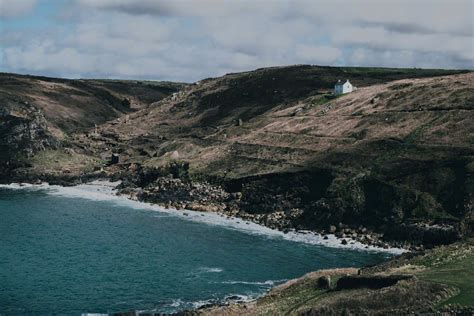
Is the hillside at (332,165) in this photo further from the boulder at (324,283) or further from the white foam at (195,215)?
the boulder at (324,283)

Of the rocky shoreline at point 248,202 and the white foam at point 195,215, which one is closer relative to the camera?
the rocky shoreline at point 248,202

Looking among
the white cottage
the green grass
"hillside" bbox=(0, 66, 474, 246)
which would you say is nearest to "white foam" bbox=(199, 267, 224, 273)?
"hillside" bbox=(0, 66, 474, 246)

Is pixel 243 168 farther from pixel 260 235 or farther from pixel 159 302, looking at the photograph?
pixel 159 302

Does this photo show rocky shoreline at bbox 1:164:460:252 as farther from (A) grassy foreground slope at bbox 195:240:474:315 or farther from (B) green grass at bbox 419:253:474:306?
(B) green grass at bbox 419:253:474:306

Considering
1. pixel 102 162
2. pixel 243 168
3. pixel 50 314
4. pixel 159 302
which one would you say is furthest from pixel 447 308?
pixel 102 162

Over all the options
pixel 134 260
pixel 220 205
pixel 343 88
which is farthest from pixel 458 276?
pixel 343 88

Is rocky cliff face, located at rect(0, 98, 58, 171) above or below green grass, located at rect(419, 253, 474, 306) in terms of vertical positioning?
above

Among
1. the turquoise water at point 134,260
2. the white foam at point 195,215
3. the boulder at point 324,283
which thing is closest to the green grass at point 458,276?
the boulder at point 324,283
